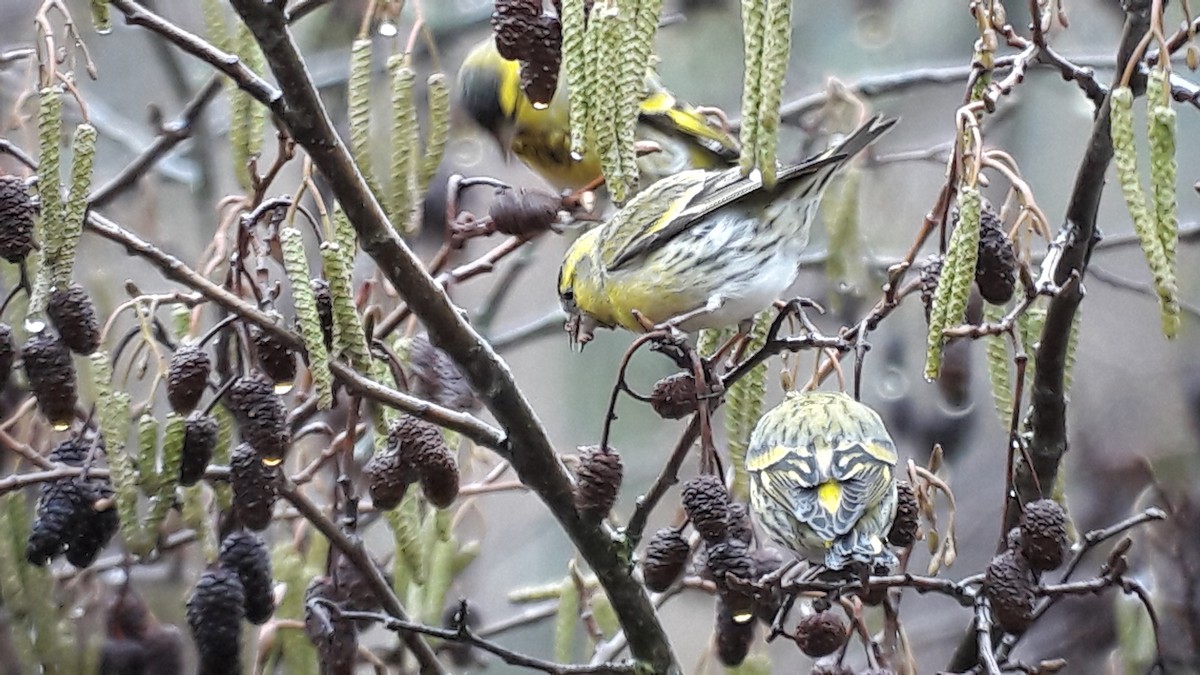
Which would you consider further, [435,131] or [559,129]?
[559,129]

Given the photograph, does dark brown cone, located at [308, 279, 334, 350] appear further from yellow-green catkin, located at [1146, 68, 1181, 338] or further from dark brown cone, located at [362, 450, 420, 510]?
yellow-green catkin, located at [1146, 68, 1181, 338]

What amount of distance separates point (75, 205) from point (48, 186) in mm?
31

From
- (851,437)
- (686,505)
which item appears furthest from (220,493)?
(851,437)

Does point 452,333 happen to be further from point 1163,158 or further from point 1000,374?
point 1163,158

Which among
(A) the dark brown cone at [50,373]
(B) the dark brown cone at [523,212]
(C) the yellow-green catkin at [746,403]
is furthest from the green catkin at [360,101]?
(C) the yellow-green catkin at [746,403]

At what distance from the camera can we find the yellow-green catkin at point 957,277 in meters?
1.17

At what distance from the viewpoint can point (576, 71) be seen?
1.20 m

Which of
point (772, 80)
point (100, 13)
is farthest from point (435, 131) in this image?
point (772, 80)

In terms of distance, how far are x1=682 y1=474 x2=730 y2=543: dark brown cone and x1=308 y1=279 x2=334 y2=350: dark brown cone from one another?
37 cm

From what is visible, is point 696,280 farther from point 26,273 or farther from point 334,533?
point 26,273

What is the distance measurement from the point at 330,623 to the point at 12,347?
0.43m

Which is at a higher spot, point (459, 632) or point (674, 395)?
point (674, 395)

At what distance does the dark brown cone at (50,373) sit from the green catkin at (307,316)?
287 millimetres

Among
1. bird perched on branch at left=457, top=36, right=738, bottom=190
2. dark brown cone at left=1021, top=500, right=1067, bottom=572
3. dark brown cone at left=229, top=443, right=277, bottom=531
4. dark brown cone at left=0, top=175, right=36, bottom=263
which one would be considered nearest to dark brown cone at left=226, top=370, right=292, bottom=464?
dark brown cone at left=229, top=443, right=277, bottom=531
